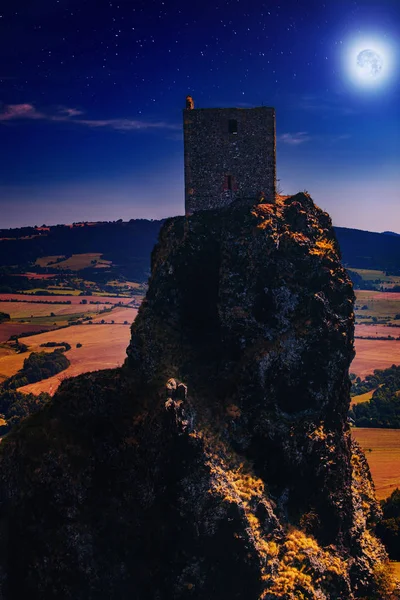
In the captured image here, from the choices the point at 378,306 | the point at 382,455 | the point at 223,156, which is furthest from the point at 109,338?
the point at 378,306

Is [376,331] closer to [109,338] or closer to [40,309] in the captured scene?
[109,338]

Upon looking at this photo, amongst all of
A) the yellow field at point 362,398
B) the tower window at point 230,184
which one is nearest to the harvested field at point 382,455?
the yellow field at point 362,398

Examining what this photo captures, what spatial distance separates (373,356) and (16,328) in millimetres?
84935

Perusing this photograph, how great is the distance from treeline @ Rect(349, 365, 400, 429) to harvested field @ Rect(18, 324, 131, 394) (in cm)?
4007

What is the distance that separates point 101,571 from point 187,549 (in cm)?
403

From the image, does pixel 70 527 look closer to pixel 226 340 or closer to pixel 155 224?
pixel 226 340

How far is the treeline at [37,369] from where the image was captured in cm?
9911

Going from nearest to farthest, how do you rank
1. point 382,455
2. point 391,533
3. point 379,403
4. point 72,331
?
point 391,533, point 382,455, point 379,403, point 72,331

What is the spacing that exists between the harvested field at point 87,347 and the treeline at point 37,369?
129 cm

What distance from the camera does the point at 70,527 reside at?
25.2 m

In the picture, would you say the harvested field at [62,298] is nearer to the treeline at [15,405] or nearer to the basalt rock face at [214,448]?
the treeline at [15,405]

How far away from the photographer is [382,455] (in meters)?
72.4

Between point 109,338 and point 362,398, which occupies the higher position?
point 109,338

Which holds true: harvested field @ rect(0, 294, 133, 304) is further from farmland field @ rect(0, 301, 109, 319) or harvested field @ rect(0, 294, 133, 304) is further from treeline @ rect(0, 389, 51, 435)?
treeline @ rect(0, 389, 51, 435)
